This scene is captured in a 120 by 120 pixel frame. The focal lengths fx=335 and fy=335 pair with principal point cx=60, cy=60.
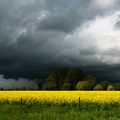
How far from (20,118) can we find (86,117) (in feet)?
10.5

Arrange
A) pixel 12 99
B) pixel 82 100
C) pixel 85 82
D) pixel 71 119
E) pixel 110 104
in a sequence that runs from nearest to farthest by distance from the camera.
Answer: pixel 71 119 < pixel 110 104 < pixel 82 100 < pixel 12 99 < pixel 85 82

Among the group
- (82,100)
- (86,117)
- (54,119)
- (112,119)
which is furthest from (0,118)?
(82,100)

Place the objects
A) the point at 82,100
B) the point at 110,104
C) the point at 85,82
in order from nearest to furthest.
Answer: the point at 110,104
the point at 82,100
the point at 85,82

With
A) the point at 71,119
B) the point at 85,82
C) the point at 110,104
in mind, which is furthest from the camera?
the point at 85,82

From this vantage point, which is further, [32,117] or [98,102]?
[98,102]

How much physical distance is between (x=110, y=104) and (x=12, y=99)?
947 cm

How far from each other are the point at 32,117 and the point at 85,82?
269 feet

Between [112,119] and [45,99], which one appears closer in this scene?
[112,119]

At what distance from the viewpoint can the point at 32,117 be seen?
16.4m

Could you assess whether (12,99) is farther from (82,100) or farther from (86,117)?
(86,117)

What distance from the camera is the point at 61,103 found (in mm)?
26734

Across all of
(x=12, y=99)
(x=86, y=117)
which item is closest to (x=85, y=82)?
(x=12, y=99)

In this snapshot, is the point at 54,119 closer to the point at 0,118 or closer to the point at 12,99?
the point at 0,118

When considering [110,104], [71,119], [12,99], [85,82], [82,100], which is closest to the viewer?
[71,119]
